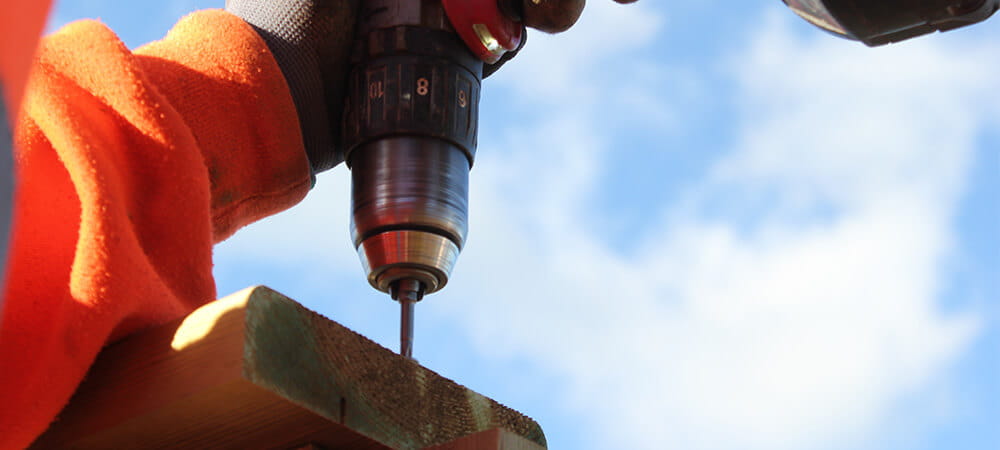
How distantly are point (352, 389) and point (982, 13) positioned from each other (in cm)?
32

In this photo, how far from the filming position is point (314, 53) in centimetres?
96

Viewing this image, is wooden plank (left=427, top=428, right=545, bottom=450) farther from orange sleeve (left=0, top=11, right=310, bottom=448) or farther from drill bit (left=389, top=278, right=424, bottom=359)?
drill bit (left=389, top=278, right=424, bottom=359)

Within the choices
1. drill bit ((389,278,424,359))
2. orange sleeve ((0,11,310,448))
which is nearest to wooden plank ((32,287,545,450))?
orange sleeve ((0,11,310,448))

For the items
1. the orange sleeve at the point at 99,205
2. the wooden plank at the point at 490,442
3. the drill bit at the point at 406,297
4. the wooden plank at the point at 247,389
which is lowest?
the wooden plank at the point at 490,442

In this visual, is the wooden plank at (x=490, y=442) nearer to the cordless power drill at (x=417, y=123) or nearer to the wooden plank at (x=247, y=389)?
the wooden plank at (x=247, y=389)

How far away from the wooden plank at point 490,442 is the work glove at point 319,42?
426 millimetres

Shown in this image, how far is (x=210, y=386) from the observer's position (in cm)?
49

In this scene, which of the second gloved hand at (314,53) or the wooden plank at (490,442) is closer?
the wooden plank at (490,442)

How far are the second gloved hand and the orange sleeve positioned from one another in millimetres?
118

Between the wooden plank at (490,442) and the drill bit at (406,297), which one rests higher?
the drill bit at (406,297)

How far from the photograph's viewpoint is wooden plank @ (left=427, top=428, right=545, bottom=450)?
547mm

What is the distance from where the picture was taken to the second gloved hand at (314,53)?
937mm

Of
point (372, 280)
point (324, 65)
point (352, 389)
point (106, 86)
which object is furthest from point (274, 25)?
point (352, 389)

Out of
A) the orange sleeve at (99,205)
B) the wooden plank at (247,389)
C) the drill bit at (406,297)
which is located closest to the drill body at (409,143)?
the drill bit at (406,297)
